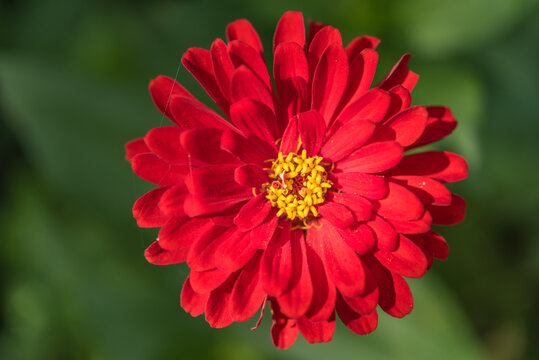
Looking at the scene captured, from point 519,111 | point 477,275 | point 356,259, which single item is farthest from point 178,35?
point 477,275

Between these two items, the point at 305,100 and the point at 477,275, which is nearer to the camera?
the point at 305,100

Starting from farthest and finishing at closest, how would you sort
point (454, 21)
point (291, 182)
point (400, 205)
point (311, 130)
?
point (454, 21) < point (291, 182) < point (311, 130) < point (400, 205)

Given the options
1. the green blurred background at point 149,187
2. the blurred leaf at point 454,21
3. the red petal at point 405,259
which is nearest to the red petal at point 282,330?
the red petal at point 405,259

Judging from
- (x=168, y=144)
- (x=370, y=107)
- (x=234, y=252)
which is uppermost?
(x=370, y=107)

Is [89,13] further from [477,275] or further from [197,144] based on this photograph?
[477,275]

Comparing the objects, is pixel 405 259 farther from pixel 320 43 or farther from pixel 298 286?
pixel 320 43

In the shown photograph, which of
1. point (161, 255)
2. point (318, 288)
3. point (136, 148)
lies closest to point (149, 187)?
point (136, 148)

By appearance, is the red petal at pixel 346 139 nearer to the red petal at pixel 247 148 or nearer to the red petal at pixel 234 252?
the red petal at pixel 247 148
